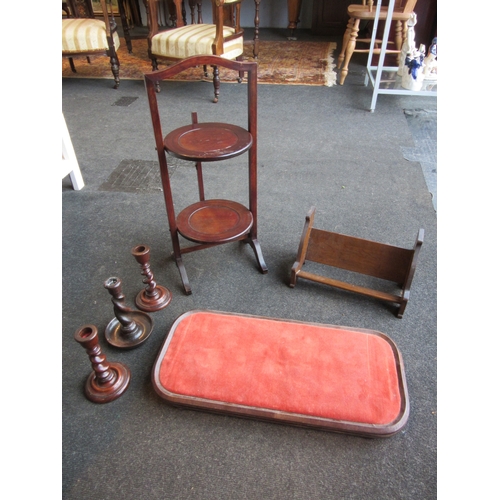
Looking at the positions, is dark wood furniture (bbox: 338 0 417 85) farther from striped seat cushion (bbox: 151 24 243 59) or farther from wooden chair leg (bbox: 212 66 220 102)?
wooden chair leg (bbox: 212 66 220 102)

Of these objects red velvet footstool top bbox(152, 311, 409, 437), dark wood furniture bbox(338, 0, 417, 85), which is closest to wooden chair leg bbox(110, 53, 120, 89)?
dark wood furniture bbox(338, 0, 417, 85)

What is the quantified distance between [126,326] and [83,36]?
9.12 feet

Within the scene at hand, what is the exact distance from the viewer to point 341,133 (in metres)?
2.77

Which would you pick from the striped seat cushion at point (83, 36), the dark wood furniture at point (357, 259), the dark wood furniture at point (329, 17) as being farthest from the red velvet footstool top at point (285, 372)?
the dark wood furniture at point (329, 17)

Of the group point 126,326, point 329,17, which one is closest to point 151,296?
point 126,326

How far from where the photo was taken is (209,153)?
49.4 inches

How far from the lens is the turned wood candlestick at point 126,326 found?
1319 millimetres

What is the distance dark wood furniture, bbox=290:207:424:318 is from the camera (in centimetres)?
146

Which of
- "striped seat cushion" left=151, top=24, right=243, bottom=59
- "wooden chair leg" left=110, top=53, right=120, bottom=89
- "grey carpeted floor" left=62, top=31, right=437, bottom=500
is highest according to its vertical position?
"striped seat cushion" left=151, top=24, right=243, bottom=59

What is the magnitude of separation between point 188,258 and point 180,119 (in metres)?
1.61

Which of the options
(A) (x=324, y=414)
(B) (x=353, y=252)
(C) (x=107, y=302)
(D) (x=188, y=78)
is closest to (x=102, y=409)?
(C) (x=107, y=302)

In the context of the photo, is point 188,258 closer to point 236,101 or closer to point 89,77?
point 236,101

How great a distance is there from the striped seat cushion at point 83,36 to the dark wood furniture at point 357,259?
269 cm

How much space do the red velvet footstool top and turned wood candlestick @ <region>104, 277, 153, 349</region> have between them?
4.5 inches
